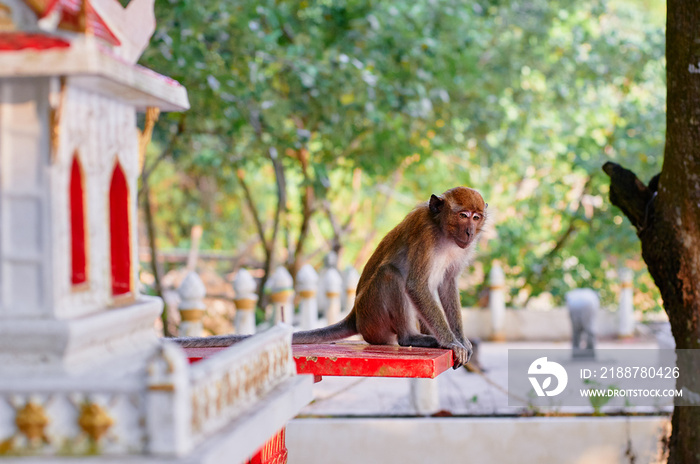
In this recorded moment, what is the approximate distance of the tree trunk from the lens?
4117mm

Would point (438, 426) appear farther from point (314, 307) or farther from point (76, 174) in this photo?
point (76, 174)

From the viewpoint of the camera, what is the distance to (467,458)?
5285 millimetres

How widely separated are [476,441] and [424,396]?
768mm

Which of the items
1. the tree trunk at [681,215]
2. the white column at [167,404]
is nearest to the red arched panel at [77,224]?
the white column at [167,404]

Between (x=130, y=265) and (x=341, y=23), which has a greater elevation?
(x=341, y=23)

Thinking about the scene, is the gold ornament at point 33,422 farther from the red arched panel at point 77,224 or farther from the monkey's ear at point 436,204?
the monkey's ear at point 436,204

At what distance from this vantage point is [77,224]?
197 centimetres

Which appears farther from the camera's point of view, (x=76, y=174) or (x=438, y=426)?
(x=438, y=426)

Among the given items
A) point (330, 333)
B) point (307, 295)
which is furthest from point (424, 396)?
point (330, 333)

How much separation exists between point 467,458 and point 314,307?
235 centimetres

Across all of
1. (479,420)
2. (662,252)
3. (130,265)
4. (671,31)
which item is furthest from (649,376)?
(130,265)

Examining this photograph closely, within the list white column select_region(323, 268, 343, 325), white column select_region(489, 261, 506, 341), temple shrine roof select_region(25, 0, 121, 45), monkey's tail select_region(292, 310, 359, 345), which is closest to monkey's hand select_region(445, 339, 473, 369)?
monkey's tail select_region(292, 310, 359, 345)

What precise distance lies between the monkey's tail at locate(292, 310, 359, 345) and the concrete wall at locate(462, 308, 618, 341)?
273 inches

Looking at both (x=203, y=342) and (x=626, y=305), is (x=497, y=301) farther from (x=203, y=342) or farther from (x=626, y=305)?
(x=203, y=342)
